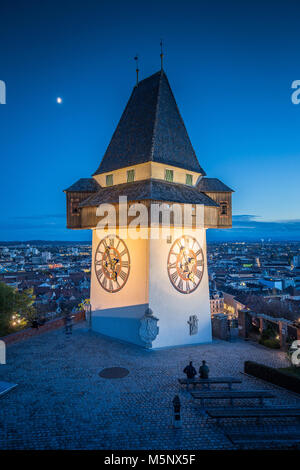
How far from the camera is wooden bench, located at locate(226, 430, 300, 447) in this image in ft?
24.4

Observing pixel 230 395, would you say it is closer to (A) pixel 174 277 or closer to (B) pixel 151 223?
(A) pixel 174 277

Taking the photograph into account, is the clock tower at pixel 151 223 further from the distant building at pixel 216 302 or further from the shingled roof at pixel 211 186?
the distant building at pixel 216 302

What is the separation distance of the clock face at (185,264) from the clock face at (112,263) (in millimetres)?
2597

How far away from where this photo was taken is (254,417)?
346 inches

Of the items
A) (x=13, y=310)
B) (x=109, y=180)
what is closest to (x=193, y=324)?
(x=109, y=180)

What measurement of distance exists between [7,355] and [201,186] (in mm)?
14348

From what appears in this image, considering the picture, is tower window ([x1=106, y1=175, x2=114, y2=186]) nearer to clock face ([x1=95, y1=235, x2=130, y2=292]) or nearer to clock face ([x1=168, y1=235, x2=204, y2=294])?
clock face ([x1=95, y1=235, x2=130, y2=292])

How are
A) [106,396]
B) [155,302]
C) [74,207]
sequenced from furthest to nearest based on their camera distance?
[74,207] → [155,302] → [106,396]

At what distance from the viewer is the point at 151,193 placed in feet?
51.3

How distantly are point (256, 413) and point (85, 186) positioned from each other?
620 inches

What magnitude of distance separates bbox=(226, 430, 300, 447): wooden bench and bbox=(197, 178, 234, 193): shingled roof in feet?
45.9

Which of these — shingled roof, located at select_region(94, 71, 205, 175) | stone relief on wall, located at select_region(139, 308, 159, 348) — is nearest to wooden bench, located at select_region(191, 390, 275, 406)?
stone relief on wall, located at select_region(139, 308, 159, 348)
